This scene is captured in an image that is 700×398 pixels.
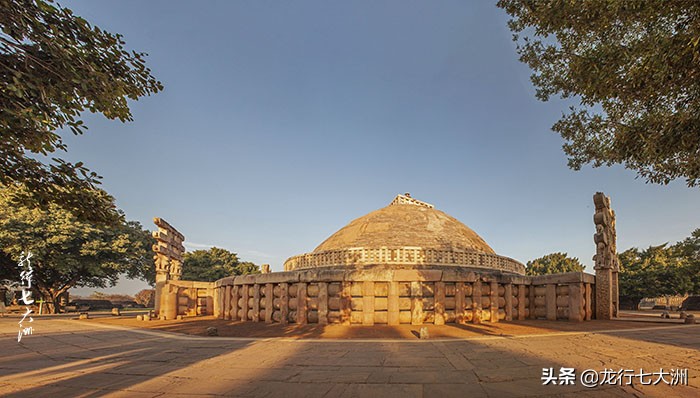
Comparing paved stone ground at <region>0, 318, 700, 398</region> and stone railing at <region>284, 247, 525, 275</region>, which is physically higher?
stone railing at <region>284, 247, 525, 275</region>

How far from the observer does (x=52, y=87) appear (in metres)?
4.15

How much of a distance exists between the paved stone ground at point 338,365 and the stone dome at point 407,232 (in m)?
16.1

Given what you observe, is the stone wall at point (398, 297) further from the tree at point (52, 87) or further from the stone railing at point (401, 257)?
the tree at point (52, 87)

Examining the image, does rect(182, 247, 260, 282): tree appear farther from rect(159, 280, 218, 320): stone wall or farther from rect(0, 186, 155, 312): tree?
rect(159, 280, 218, 320): stone wall

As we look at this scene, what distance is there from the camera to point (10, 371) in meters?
5.77

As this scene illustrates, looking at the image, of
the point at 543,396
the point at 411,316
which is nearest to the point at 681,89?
the point at 543,396

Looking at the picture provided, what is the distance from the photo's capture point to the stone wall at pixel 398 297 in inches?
455

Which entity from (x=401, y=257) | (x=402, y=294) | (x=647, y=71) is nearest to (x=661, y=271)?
(x=401, y=257)

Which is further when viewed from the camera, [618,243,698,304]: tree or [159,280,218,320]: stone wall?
[618,243,698,304]: tree

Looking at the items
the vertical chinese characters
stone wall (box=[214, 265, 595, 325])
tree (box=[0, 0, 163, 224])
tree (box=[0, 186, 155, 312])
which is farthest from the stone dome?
tree (box=[0, 0, 163, 224])

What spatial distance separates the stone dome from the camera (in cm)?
2517

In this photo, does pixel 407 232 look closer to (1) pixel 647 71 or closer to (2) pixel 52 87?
(1) pixel 647 71

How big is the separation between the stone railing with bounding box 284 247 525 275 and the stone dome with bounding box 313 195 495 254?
2657 millimetres

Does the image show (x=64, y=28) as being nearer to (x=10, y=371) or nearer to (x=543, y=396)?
(x=10, y=371)
